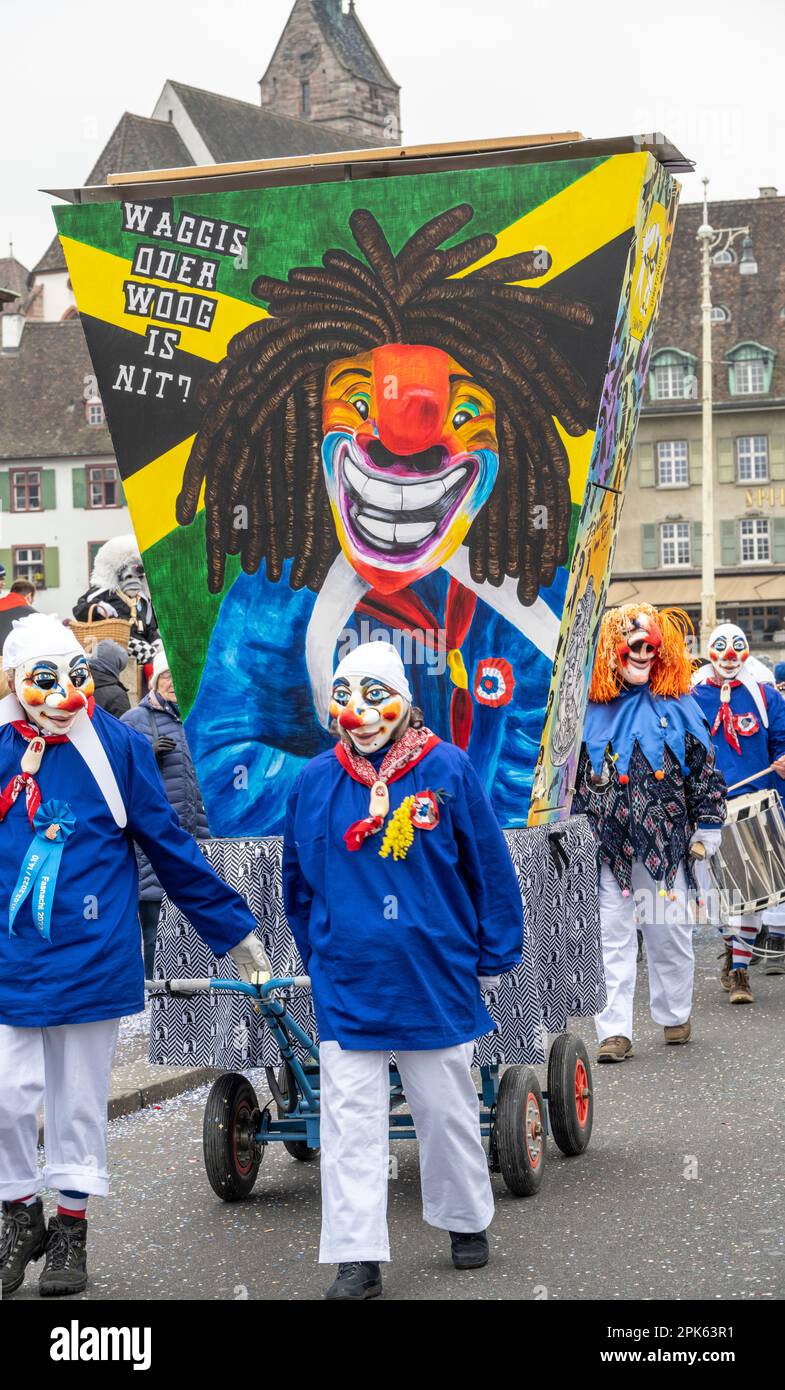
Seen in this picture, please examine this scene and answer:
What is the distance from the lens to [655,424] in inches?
2140

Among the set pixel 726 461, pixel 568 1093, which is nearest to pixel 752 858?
pixel 568 1093

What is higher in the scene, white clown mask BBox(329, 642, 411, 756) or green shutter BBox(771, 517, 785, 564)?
green shutter BBox(771, 517, 785, 564)

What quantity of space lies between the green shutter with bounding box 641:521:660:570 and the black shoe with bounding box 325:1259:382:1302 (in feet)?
160

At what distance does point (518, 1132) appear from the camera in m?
6.29

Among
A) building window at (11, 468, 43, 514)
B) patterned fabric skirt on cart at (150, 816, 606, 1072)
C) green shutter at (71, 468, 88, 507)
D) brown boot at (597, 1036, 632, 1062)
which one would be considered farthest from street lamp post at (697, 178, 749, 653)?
patterned fabric skirt on cart at (150, 816, 606, 1072)

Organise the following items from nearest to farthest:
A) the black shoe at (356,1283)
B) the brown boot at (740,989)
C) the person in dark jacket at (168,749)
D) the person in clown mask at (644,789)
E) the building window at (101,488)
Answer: the black shoe at (356,1283) → the person in clown mask at (644,789) → the person in dark jacket at (168,749) → the brown boot at (740,989) → the building window at (101,488)

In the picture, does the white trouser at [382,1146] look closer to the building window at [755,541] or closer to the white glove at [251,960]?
the white glove at [251,960]

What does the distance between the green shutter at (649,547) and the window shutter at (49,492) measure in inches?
719

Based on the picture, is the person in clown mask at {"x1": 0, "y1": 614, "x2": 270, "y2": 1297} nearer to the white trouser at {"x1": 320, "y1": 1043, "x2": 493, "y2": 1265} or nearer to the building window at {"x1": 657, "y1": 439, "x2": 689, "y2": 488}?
the white trouser at {"x1": 320, "y1": 1043, "x2": 493, "y2": 1265}

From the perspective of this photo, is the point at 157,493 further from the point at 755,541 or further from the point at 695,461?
the point at 695,461

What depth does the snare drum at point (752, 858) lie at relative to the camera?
34.7 feet

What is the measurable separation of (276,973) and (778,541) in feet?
159

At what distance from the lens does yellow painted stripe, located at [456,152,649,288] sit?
246 inches

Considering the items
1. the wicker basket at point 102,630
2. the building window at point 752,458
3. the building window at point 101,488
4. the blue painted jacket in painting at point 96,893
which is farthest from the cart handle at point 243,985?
the building window at point 101,488
